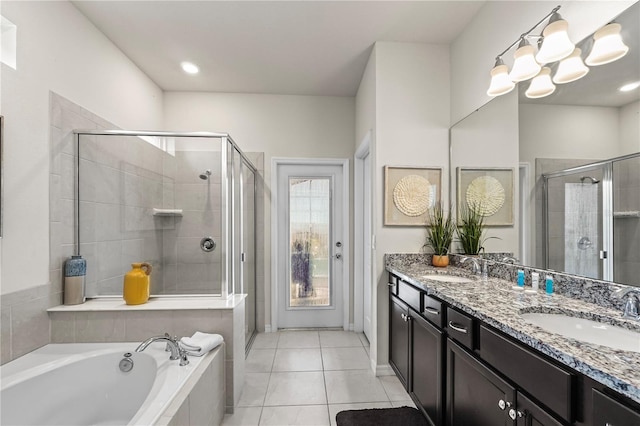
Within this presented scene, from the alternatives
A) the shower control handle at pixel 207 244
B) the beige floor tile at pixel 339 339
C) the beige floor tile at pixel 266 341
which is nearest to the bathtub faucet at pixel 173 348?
the shower control handle at pixel 207 244

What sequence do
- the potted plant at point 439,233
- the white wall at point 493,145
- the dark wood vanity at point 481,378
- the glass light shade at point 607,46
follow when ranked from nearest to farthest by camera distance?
the dark wood vanity at point 481,378, the glass light shade at point 607,46, the white wall at point 493,145, the potted plant at point 439,233

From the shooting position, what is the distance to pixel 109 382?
168 cm

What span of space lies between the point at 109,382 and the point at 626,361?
2305 millimetres

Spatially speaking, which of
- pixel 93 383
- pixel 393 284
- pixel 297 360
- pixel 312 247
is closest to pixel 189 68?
pixel 312 247

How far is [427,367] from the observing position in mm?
1710

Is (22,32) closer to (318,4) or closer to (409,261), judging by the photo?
(318,4)

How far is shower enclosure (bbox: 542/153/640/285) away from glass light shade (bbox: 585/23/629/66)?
45 cm

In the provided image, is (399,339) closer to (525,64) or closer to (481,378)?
(481,378)

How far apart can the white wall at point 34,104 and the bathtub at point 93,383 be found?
1.52 feet

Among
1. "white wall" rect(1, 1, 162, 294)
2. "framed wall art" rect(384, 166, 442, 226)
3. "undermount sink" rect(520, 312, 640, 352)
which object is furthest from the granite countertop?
"white wall" rect(1, 1, 162, 294)

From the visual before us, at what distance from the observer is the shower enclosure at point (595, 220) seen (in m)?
1.13

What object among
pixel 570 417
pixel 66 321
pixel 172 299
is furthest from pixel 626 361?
pixel 66 321

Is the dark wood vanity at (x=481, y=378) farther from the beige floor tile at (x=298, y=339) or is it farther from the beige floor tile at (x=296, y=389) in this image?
the beige floor tile at (x=298, y=339)

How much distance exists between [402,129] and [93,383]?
273 cm
